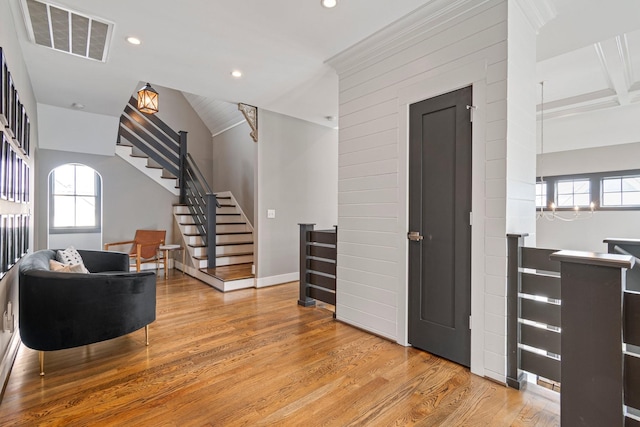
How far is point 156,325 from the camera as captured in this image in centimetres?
340

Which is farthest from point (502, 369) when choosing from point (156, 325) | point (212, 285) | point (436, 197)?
point (212, 285)

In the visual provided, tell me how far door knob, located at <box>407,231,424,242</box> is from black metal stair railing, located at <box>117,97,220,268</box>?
13.9 ft

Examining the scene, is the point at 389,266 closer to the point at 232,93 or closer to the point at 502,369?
the point at 502,369

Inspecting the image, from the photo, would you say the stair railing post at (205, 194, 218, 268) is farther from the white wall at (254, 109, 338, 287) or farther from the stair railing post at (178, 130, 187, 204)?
the stair railing post at (178, 130, 187, 204)

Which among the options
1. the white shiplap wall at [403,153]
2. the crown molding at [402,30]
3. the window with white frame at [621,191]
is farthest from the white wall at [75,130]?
the window with white frame at [621,191]

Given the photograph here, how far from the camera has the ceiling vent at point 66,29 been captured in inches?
104

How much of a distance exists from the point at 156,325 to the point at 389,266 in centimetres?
257

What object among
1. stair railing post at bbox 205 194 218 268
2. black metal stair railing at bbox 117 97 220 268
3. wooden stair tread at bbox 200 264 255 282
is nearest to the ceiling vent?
stair railing post at bbox 205 194 218 268

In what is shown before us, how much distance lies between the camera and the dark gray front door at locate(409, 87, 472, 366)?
2.49 metres

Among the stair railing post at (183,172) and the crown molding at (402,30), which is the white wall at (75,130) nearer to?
the stair railing post at (183,172)

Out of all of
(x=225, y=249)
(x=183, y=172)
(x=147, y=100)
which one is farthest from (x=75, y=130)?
(x=225, y=249)

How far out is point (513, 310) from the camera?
222cm

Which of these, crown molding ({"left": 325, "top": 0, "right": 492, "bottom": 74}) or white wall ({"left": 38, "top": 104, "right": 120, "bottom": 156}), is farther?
white wall ({"left": 38, "top": 104, "right": 120, "bottom": 156})

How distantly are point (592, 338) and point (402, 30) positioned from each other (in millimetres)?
2665
